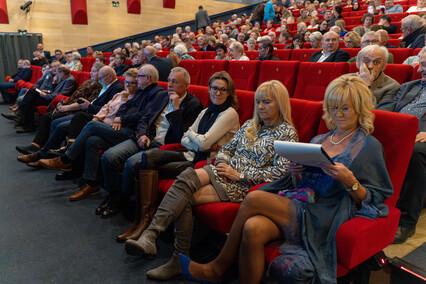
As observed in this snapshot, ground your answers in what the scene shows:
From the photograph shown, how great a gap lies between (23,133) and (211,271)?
369cm

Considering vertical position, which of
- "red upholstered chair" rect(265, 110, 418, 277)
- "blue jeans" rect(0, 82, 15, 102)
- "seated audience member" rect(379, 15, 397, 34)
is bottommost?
"blue jeans" rect(0, 82, 15, 102)

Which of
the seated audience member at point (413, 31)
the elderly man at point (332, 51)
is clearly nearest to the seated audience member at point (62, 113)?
the elderly man at point (332, 51)

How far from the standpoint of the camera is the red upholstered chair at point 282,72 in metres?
2.53

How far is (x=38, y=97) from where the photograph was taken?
158 inches

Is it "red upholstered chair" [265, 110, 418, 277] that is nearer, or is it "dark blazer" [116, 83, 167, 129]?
"red upholstered chair" [265, 110, 418, 277]

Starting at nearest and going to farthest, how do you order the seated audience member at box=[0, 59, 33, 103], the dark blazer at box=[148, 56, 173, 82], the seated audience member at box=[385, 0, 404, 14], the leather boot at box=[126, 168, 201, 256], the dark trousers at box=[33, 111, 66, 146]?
1. the leather boot at box=[126, 168, 201, 256]
2. the dark trousers at box=[33, 111, 66, 146]
3. the dark blazer at box=[148, 56, 173, 82]
4. the seated audience member at box=[385, 0, 404, 14]
5. the seated audience member at box=[0, 59, 33, 103]

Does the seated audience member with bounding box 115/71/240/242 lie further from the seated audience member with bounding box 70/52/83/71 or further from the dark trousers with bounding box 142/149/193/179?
the seated audience member with bounding box 70/52/83/71

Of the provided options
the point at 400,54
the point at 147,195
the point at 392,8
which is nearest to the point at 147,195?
the point at 147,195

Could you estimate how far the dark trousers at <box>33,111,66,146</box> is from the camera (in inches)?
121

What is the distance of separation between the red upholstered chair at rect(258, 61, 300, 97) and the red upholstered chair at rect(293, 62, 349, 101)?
0.16 feet

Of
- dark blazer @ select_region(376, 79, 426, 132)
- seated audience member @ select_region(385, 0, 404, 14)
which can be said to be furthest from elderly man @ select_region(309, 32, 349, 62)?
seated audience member @ select_region(385, 0, 404, 14)

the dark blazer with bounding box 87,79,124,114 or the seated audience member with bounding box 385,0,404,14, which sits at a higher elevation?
the seated audience member with bounding box 385,0,404,14

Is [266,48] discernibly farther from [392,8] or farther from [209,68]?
[392,8]

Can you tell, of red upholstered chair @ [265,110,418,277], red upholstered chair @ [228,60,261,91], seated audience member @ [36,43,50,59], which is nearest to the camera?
red upholstered chair @ [265,110,418,277]
